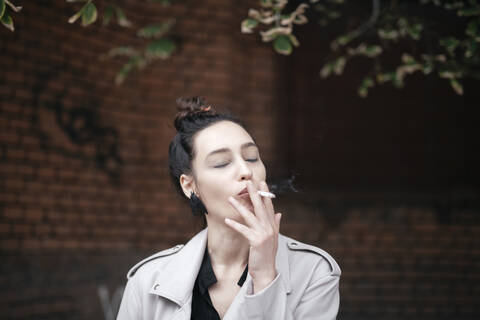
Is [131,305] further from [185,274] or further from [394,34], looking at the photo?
[394,34]

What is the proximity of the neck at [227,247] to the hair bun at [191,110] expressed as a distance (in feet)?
1.85

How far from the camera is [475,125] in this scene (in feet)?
19.6

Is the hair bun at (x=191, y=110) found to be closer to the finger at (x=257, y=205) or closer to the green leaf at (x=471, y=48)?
the finger at (x=257, y=205)

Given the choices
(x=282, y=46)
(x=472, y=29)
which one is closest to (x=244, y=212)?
(x=282, y=46)

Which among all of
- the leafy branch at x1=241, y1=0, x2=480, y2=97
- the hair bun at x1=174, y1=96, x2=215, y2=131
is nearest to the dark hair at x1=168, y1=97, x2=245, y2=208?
the hair bun at x1=174, y1=96, x2=215, y2=131

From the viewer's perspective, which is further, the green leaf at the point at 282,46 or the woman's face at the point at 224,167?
the green leaf at the point at 282,46

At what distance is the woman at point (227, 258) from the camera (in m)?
2.34

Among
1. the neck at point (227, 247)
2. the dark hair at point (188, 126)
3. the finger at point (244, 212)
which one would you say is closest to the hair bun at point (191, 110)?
the dark hair at point (188, 126)

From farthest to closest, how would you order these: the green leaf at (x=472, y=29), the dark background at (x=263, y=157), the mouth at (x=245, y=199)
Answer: the dark background at (x=263, y=157), the green leaf at (x=472, y=29), the mouth at (x=245, y=199)

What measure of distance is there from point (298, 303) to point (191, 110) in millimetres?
1145

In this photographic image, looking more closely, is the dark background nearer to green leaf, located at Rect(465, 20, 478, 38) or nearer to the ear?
green leaf, located at Rect(465, 20, 478, 38)

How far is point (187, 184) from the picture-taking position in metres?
2.83

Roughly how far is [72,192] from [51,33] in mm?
1484

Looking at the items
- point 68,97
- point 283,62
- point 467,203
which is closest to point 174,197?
point 68,97
